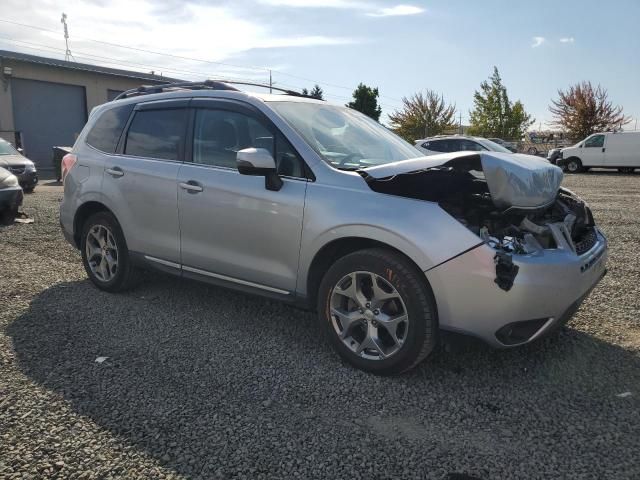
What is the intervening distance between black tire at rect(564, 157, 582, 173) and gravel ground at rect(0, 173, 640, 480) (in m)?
23.4

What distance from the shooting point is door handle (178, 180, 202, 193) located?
4.14 meters

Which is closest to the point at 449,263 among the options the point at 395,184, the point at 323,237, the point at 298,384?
the point at 395,184

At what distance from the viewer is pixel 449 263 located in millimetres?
3031

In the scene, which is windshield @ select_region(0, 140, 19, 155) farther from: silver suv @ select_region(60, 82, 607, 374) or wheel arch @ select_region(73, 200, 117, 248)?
silver suv @ select_region(60, 82, 607, 374)

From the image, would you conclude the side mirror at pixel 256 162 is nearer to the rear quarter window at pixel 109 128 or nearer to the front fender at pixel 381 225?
the front fender at pixel 381 225

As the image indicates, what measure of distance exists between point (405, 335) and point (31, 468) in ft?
6.61

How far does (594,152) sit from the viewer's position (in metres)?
25.2

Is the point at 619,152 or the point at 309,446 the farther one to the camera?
the point at 619,152

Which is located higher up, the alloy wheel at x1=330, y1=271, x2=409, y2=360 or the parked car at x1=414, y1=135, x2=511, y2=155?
the parked car at x1=414, y1=135, x2=511, y2=155

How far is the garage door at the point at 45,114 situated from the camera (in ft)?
78.1

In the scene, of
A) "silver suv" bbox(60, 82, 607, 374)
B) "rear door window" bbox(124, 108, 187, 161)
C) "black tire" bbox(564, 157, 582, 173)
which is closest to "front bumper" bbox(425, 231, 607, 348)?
"silver suv" bbox(60, 82, 607, 374)

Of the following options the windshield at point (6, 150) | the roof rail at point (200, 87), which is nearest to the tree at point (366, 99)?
the windshield at point (6, 150)

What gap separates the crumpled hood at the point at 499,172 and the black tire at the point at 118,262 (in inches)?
101

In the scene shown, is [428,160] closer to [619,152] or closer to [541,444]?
[541,444]
